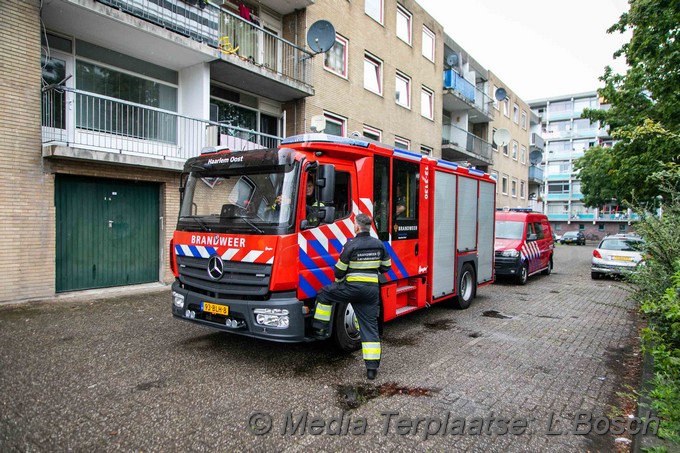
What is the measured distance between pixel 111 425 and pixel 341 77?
13.7 meters

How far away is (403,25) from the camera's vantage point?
740 inches

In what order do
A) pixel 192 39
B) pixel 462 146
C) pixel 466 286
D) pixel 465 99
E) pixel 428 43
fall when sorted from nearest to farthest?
pixel 466 286 → pixel 192 39 → pixel 428 43 → pixel 465 99 → pixel 462 146

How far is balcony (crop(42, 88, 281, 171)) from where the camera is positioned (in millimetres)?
8320

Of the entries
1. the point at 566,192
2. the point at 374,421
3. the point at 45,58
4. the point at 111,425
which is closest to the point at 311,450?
the point at 374,421

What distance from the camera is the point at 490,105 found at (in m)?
27.1

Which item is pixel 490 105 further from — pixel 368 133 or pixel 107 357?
pixel 107 357

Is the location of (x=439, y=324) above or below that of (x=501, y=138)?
below

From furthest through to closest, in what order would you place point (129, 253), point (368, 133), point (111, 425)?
point (368, 133)
point (129, 253)
point (111, 425)

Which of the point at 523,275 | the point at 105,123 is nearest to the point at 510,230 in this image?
the point at 523,275

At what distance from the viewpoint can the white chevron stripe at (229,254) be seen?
4.67 meters

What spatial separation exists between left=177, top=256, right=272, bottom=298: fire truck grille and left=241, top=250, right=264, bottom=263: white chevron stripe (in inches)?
1.8

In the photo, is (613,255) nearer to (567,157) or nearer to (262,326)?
(262,326)

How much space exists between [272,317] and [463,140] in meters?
21.8

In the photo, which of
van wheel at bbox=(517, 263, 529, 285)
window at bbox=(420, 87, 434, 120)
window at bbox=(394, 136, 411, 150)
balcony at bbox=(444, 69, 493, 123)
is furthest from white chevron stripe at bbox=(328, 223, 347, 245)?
balcony at bbox=(444, 69, 493, 123)
